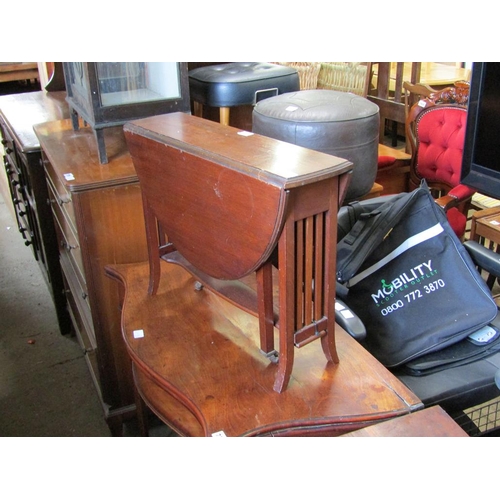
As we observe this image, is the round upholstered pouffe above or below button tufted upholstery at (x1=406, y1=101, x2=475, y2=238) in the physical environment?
above

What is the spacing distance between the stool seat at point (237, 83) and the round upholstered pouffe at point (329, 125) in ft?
1.14

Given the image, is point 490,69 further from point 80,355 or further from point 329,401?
point 80,355

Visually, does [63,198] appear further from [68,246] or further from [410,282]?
[410,282]

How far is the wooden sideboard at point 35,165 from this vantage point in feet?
7.06

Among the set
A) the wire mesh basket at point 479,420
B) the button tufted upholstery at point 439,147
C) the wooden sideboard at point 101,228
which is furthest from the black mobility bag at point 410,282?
the button tufted upholstery at point 439,147

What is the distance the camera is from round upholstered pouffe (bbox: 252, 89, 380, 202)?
1.69 meters

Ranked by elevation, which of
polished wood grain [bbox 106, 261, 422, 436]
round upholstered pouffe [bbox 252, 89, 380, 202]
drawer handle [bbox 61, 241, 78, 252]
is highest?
round upholstered pouffe [bbox 252, 89, 380, 202]

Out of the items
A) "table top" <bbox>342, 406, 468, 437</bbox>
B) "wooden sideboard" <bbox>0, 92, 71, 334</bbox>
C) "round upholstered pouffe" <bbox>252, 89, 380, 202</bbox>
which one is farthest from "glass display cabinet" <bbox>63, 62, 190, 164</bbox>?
"table top" <bbox>342, 406, 468, 437</bbox>

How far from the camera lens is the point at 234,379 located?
3.67 feet

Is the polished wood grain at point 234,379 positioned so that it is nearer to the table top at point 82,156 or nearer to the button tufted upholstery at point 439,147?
the table top at point 82,156

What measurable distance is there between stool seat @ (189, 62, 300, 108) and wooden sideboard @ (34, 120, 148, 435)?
0.41 meters

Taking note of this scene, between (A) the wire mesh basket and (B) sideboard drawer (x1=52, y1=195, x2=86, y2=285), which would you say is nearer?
(A) the wire mesh basket

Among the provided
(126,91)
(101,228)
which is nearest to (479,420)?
(101,228)

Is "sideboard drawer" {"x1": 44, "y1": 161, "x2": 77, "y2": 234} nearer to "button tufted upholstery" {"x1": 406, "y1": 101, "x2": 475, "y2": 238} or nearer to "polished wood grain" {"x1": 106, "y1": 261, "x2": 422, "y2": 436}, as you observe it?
"polished wood grain" {"x1": 106, "y1": 261, "x2": 422, "y2": 436}
